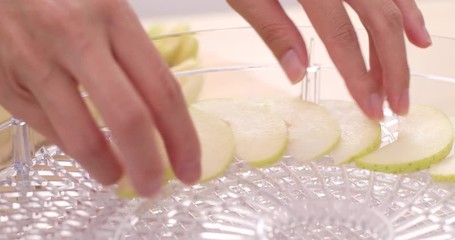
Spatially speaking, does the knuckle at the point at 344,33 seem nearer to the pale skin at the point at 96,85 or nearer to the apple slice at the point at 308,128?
the apple slice at the point at 308,128

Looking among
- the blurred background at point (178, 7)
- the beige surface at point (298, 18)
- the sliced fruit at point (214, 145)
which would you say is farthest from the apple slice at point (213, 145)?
the blurred background at point (178, 7)

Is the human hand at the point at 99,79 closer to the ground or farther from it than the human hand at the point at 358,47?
farther from it

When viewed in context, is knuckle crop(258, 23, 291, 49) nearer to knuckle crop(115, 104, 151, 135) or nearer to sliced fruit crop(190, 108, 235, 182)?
sliced fruit crop(190, 108, 235, 182)

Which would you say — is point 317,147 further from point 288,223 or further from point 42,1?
point 42,1

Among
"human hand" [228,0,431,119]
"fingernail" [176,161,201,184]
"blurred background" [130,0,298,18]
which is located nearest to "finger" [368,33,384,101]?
"human hand" [228,0,431,119]

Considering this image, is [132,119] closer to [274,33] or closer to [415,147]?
[274,33]

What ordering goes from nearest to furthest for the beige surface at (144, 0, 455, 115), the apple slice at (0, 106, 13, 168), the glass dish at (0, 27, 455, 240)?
the glass dish at (0, 27, 455, 240)
the apple slice at (0, 106, 13, 168)
the beige surface at (144, 0, 455, 115)

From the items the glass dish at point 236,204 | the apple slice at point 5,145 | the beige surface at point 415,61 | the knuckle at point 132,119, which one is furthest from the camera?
the beige surface at point 415,61
